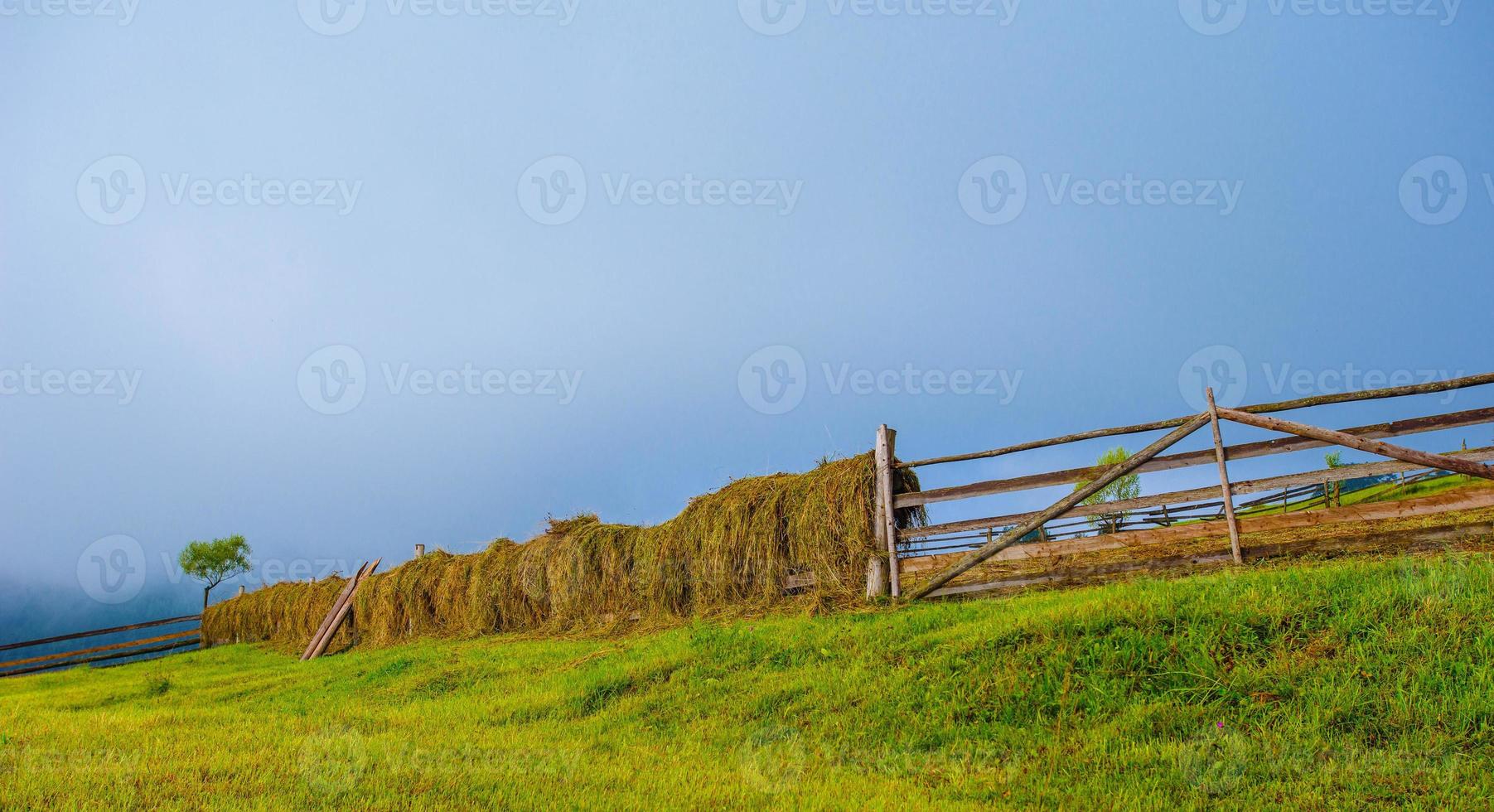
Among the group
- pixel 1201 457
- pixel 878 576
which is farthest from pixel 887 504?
pixel 1201 457

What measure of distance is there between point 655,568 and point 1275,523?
28.2 ft

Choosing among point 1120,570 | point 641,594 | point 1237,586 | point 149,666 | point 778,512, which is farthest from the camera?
point 149,666

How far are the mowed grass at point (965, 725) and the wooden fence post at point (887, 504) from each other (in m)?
1.64

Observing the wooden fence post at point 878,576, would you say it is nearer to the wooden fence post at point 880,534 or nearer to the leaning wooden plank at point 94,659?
the wooden fence post at point 880,534

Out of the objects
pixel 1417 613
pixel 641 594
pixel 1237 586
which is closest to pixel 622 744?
pixel 1237 586

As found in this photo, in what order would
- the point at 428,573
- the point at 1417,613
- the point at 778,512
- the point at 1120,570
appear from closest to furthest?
the point at 1417,613 < the point at 1120,570 < the point at 778,512 < the point at 428,573

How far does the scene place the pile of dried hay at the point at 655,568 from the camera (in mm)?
10391

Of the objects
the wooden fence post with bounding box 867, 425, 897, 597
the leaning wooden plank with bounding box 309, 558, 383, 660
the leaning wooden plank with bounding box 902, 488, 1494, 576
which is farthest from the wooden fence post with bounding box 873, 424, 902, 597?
the leaning wooden plank with bounding box 309, 558, 383, 660

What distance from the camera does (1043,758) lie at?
4.61 metres

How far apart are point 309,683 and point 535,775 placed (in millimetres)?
8860

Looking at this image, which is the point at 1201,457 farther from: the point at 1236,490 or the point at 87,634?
the point at 87,634

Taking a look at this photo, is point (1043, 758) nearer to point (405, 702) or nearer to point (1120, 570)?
point (1120, 570)

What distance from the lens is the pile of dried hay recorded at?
409 inches

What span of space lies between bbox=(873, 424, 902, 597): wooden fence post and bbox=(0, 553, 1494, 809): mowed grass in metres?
1.64
